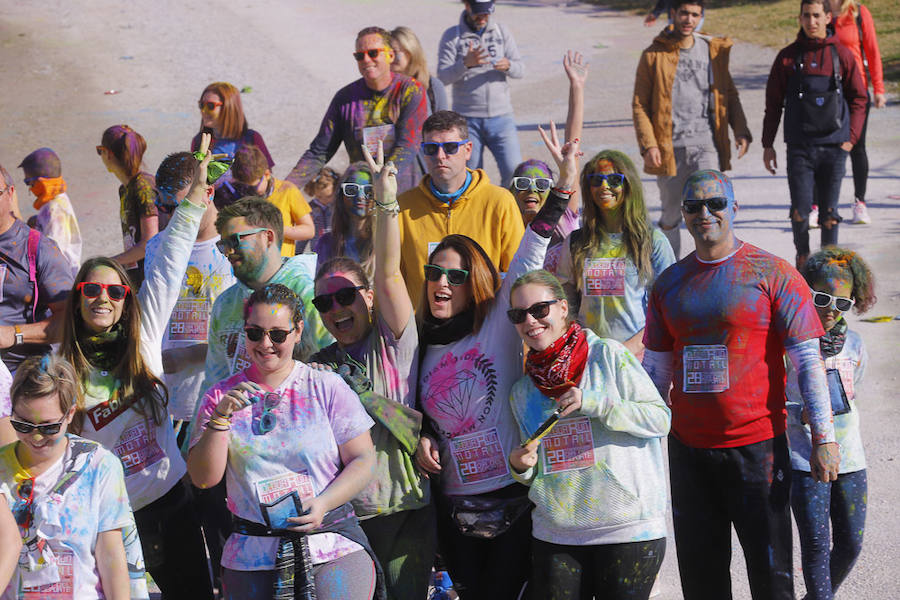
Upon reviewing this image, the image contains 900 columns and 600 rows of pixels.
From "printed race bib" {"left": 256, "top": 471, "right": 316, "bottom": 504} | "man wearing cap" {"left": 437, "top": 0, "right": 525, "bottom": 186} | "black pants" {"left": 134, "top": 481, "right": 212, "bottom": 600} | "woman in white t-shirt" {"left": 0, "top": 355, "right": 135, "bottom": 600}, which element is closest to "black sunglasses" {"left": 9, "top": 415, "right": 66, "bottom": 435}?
"woman in white t-shirt" {"left": 0, "top": 355, "right": 135, "bottom": 600}

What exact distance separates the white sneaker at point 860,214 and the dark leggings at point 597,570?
698 centimetres

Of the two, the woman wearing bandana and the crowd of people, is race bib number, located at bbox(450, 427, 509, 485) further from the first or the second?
the woman wearing bandana

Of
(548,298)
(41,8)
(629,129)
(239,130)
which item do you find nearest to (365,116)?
(239,130)

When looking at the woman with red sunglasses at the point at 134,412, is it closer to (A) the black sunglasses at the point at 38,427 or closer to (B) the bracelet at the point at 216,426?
(A) the black sunglasses at the point at 38,427

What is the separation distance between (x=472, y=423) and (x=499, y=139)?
17.0 feet

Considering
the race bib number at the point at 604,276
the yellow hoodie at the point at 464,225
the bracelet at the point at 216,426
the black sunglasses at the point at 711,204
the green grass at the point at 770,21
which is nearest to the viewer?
the bracelet at the point at 216,426

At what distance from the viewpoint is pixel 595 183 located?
537 centimetres

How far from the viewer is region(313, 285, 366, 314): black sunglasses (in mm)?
4172

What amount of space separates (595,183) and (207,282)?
1.91 metres

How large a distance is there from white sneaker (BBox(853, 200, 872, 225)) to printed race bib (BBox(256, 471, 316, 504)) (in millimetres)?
7639

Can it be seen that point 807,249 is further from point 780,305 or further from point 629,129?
point 629,129

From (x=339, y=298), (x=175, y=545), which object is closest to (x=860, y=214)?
(x=339, y=298)

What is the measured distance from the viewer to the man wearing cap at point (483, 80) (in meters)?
8.87

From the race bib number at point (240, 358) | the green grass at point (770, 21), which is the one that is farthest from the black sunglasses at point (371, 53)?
the green grass at point (770, 21)
